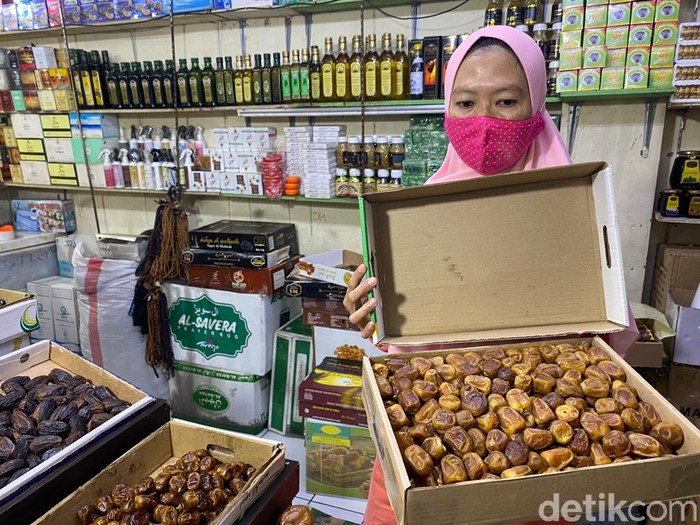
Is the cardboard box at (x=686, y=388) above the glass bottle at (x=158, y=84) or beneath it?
beneath

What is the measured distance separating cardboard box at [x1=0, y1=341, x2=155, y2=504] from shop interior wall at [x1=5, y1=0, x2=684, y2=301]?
5.42 ft

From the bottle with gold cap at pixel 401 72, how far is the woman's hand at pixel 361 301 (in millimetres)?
1763

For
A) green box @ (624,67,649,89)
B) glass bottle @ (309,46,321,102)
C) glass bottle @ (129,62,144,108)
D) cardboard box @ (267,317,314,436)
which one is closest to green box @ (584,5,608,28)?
green box @ (624,67,649,89)

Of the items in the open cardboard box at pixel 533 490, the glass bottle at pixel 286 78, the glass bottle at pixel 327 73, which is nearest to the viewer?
the open cardboard box at pixel 533 490

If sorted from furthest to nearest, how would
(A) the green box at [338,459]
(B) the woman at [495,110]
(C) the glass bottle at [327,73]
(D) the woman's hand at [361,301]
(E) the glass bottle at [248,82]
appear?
(E) the glass bottle at [248,82] → (C) the glass bottle at [327,73] → (A) the green box at [338,459] → (B) the woman at [495,110] → (D) the woman's hand at [361,301]

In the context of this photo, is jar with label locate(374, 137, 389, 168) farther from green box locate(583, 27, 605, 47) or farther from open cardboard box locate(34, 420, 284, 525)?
open cardboard box locate(34, 420, 284, 525)

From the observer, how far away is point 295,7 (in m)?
2.66

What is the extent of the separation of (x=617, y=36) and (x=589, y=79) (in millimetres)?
187

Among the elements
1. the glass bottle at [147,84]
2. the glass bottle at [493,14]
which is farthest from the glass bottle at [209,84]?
the glass bottle at [493,14]

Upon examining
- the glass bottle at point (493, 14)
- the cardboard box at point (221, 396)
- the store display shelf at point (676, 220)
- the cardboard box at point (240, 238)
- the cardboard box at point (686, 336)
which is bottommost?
the cardboard box at point (221, 396)

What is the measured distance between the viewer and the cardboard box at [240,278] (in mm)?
2719

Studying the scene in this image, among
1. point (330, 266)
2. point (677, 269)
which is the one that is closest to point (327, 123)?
point (330, 266)

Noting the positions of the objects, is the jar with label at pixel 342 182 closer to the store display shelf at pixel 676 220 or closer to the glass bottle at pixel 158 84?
the glass bottle at pixel 158 84

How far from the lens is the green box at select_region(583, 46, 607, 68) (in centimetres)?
209
